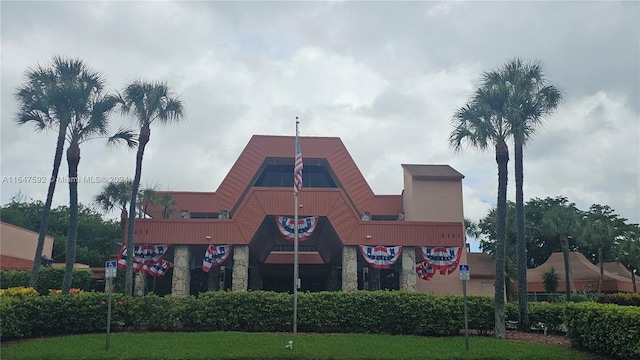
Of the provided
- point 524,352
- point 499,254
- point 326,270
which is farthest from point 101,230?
point 524,352

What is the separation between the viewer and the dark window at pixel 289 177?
41281 mm

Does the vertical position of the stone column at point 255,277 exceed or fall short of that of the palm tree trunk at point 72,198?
it falls short

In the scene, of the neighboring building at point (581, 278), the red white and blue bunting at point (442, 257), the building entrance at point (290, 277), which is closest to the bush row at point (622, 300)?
the red white and blue bunting at point (442, 257)

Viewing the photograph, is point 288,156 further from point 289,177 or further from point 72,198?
point 72,198

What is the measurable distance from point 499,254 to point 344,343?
8.12 meters

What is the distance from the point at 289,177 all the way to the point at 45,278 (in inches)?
688

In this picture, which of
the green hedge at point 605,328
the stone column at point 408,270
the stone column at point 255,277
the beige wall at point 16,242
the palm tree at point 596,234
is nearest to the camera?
the green hedge at point 605,328

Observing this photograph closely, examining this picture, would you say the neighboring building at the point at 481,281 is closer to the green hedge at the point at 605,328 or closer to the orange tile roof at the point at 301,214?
the orange tile roof at the point at 301,214

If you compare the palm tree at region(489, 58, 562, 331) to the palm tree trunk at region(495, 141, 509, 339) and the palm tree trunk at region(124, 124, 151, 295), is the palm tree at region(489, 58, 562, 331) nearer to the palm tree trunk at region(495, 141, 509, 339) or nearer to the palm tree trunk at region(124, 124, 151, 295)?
the palm tree trunk at region(495, 141, 509, 339)

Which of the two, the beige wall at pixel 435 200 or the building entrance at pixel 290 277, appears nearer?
the building entrance at pixel 290 277

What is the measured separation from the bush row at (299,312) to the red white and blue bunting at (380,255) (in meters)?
7.45

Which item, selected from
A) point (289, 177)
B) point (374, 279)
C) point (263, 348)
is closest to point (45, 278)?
point (289, 177)

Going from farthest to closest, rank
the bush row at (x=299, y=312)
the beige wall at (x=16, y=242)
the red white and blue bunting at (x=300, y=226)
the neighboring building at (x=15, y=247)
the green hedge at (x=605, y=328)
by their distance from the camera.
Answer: the beige wall at (x=16, y=242)
the neighboring building at (x=15, y=247)
the red white and blue bunting at (x=300, y=226)
the bush row at (x=299, y=312)
the green hedge at (x=605, y=328)

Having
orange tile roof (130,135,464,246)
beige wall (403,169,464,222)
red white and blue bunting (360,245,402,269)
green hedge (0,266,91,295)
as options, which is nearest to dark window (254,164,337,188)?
beige wall (403,169,464,222)
